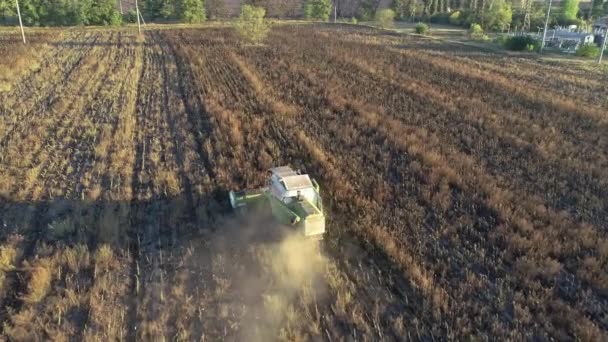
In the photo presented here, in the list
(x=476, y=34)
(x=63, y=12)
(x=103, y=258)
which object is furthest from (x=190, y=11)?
(x=103, y=258)

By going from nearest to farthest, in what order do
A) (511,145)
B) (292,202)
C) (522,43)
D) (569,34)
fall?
(292,202), (511,145), (522,43), (569,34)

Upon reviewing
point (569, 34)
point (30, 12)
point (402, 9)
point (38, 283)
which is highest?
point (402, 9)

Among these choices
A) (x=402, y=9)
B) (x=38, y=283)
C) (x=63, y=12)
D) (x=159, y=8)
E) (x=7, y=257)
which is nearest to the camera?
(x=38, y=283)

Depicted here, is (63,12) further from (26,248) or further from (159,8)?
(26,248)

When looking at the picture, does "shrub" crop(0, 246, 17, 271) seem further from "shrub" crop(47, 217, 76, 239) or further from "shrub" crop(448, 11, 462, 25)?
"shrub" crop(448, 11, 462, 25)

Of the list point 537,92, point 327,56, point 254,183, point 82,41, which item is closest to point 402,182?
point 254,183

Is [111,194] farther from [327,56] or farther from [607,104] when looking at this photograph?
[327,56]

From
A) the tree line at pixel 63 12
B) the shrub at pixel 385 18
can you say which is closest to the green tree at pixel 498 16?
the shrub at pixel 385 18
